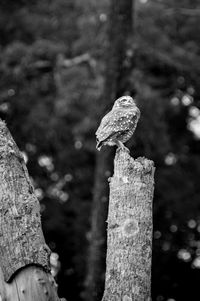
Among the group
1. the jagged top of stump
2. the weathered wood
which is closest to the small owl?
the jagged top of stump

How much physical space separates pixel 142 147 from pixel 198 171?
113 inches

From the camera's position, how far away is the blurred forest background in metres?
14.2

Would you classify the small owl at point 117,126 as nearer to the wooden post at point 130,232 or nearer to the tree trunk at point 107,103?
the wooden post at point 130,232

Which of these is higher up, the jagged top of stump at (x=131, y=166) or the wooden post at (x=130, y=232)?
the jagged top of stump at (x=131, y=166)

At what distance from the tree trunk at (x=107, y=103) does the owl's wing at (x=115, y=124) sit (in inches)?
190

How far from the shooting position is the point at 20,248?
588 cm

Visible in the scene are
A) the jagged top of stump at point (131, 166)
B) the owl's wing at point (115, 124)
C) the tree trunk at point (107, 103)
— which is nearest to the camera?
the jagged top of stump at point (131, 166)

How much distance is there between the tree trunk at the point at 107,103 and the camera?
12.1 meters

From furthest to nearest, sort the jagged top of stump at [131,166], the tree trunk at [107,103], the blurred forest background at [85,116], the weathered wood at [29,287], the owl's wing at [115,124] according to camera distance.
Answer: the blurred forest background at [85,116] → the tree trunk at [107,103] → the owl's wing at [115,124] → the jagged top of stump at [131,166] → the weathered wood at [29,287]

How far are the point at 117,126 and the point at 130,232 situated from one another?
1481mm

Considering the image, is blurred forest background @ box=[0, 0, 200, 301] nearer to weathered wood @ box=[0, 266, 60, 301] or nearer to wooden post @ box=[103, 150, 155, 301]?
wooden post @ box=[103, 150, 155, 301]

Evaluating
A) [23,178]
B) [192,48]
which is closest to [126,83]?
[192,48]

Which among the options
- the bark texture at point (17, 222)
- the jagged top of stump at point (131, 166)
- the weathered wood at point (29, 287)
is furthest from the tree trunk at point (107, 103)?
the weathered wood at point (29, 287)

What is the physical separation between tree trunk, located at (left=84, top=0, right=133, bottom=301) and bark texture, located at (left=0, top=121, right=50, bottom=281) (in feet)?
19.6
